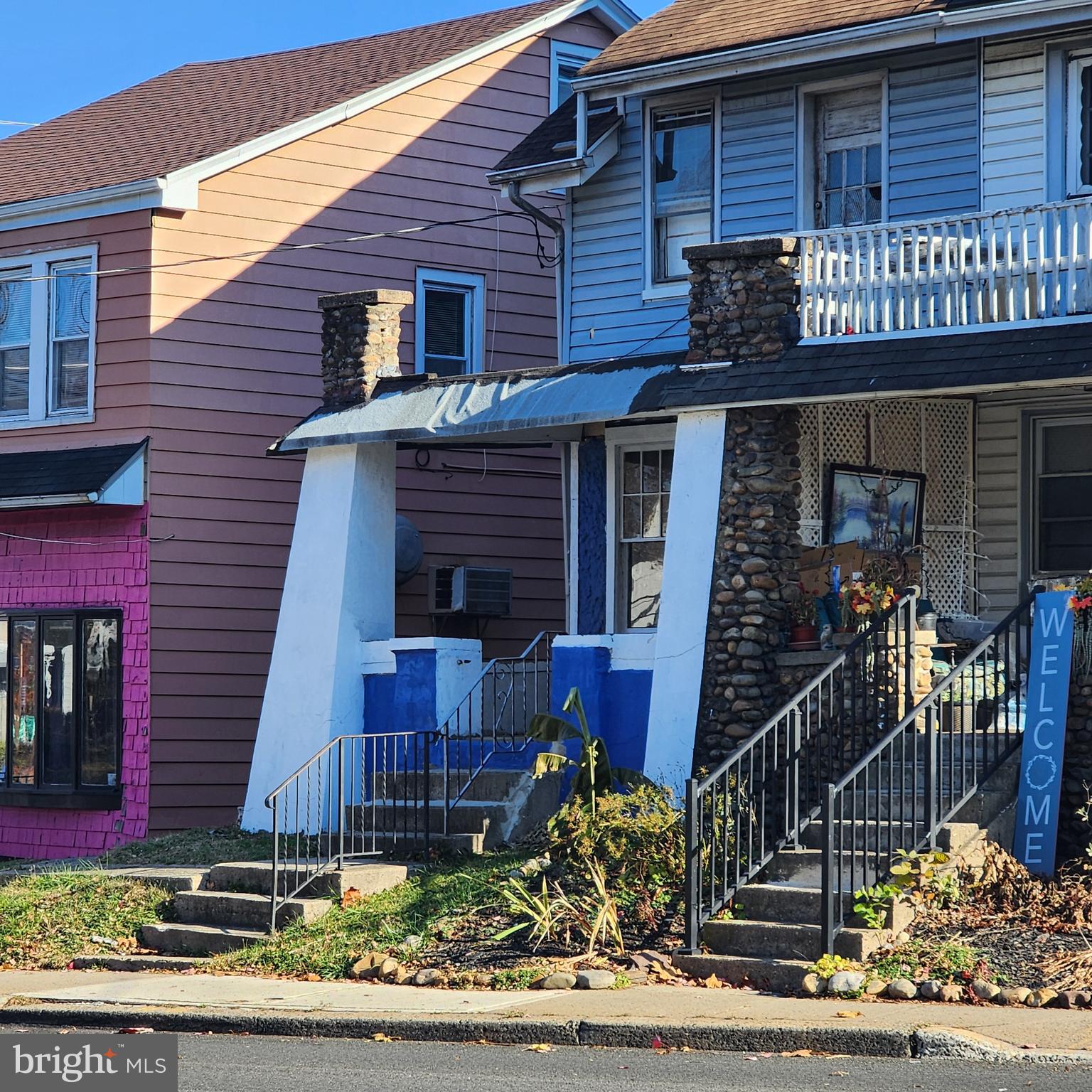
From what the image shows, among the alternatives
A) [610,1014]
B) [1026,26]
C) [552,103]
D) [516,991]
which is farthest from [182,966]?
[552,103]

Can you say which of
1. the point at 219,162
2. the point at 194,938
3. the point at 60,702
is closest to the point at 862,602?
the point at 194,938

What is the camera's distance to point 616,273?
18.9 meters

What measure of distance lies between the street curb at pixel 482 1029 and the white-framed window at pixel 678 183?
9312mm

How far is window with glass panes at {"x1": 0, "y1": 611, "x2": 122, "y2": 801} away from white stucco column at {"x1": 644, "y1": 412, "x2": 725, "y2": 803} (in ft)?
21.8

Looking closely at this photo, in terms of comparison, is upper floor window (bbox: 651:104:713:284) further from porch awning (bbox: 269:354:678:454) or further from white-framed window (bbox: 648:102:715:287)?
porch awning (bbox: 269:354:678:454)

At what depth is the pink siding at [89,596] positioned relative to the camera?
19.2 metres

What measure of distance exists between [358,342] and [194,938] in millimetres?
6379

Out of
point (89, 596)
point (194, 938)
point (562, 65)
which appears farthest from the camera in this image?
point (562, 65)

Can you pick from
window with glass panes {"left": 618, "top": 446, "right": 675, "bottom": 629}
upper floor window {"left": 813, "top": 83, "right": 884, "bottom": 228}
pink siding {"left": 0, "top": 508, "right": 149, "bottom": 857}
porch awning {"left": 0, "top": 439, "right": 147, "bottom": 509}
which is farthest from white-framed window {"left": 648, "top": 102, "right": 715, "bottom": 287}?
pink siding {"left": 0, "top": 508, "right": 149, "bottom": 857}

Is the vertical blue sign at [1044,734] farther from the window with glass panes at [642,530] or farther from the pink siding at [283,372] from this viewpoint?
the pink siding at [283,372]

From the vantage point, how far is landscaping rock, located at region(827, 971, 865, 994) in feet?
37.2

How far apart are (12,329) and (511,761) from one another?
795 cm

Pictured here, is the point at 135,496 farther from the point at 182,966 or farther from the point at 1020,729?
the point at 1020,729

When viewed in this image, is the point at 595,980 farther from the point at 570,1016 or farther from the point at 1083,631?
the point at 1083,631
